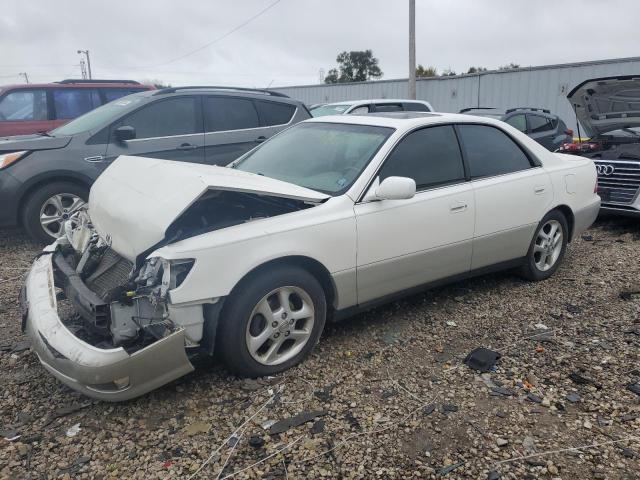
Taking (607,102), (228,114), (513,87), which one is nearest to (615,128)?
(607,102)

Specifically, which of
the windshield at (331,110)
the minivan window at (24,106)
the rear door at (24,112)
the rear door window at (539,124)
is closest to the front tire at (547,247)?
the windshield at (331,110)

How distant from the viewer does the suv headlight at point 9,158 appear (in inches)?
225

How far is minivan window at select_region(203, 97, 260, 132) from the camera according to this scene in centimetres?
682

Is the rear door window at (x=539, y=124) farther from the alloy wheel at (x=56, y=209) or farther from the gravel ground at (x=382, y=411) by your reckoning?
the alloy wheel at (x=56, y=209)

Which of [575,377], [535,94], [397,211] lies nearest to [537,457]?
[575,377]

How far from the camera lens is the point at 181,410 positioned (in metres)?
3.00

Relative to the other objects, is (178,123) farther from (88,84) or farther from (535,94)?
(535,94)

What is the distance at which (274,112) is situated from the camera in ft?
23.9

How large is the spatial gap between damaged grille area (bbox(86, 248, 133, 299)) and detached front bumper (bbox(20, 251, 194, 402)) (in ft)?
1.07

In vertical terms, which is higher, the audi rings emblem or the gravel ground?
the audi rings emblem

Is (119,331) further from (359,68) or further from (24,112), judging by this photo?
(359,68)

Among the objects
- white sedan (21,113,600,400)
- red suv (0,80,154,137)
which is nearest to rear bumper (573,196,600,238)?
white sedan (21,113,600,400)

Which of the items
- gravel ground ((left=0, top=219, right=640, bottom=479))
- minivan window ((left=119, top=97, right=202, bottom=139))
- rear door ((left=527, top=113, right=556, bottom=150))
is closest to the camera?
gravel ground ((left=0, top=219, right=640, bottom=479))

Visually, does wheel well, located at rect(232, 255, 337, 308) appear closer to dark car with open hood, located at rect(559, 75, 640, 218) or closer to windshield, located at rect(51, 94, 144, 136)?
windshield, located at rect(51, 94, 144, 136)
